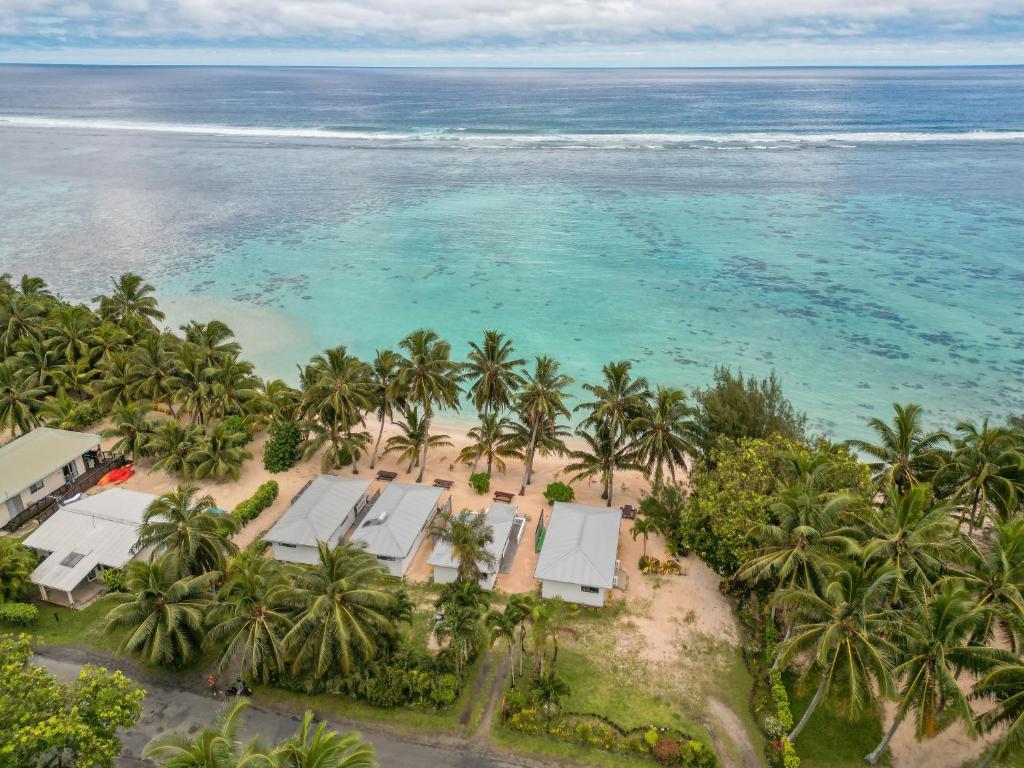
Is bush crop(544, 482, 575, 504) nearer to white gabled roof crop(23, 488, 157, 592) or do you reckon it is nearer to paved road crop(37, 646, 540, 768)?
paved road crop(37, 646, 540, 768)

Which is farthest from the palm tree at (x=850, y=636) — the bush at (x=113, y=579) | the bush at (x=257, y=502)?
the bush at (x=113, y=579)

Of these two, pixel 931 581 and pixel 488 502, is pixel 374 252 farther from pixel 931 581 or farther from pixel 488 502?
pixel 931 581

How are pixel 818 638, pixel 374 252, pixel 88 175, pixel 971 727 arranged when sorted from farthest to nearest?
pixel 88 175
pixel 374 252
pixel 818 638
pixel 971 727

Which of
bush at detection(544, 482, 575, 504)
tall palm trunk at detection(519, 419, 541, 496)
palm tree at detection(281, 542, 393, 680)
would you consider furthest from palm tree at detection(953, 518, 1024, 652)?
tall palm trunk at detection(519, 419, 541, 496)

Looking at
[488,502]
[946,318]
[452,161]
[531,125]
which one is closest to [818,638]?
[488,502]

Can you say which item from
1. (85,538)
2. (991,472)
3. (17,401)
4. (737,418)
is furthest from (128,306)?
(991,472)

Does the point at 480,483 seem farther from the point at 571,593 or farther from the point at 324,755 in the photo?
the point at 324,755

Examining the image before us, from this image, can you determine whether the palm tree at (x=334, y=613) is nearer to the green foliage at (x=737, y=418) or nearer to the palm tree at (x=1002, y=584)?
the green foliage at (x=737, y=418)
